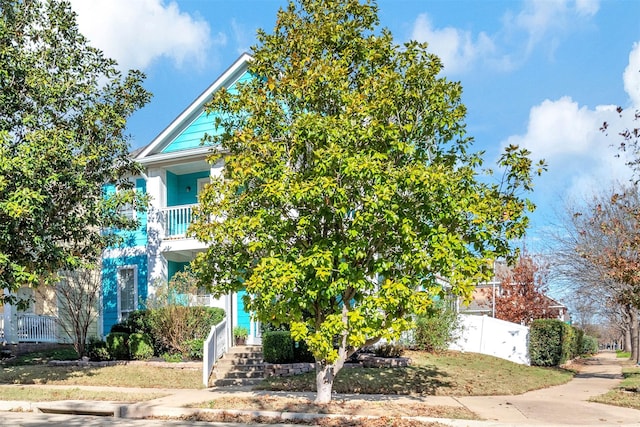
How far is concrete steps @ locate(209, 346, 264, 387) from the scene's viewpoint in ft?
44.3

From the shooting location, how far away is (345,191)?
9086 millimetres

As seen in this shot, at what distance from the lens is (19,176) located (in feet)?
39.0

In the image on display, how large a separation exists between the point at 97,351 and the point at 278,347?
20.5 feet

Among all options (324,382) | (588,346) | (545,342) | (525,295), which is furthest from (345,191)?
(588,346)

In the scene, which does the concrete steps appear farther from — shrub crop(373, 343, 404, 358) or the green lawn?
shrub crop(373, 343, 404, 358)

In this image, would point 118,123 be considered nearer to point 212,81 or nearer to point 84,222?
point 84,222

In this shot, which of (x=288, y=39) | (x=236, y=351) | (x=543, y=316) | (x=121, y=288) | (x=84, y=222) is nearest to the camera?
(x=288, y=39)

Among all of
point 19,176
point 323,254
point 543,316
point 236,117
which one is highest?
point 236,117

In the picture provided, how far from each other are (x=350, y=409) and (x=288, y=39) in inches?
264

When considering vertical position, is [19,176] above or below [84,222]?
above

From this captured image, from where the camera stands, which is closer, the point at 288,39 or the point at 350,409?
the point at 350,409

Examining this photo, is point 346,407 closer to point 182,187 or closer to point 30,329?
point 182,187

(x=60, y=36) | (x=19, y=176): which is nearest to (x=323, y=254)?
(x=19, y=176)

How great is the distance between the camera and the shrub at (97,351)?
16.7m
